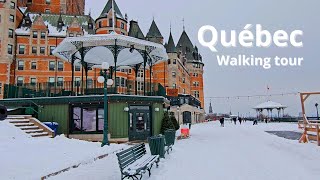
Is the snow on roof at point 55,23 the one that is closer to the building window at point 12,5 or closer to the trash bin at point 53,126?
the building window at point 12,5

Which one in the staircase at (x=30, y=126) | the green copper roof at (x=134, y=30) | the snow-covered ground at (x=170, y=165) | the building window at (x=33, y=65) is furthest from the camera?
the green copper roof at (x=134, y=30)

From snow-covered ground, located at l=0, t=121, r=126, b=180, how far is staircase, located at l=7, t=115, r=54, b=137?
0.98 metres

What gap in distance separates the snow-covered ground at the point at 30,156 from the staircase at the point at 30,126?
98 cm

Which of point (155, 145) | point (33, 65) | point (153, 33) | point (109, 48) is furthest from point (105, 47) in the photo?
point (153, 33)

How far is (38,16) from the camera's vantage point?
55.5 metres

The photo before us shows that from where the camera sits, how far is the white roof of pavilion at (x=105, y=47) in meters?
20.5

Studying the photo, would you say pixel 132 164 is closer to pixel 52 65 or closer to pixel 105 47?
pixel 105 47

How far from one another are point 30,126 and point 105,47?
8001 mm

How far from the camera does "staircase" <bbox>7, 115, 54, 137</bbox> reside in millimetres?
17781

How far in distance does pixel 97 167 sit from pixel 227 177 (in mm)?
4495

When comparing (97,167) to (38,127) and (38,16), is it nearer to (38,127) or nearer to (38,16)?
(38,127)

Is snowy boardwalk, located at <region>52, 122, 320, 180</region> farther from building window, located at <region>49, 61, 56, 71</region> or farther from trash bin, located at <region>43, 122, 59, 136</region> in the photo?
building window, located at <region>49, 61, 56, 71</region>

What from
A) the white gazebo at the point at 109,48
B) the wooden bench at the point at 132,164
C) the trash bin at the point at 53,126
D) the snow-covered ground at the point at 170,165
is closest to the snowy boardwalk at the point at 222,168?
the snow-covered ground at the point at 170,165

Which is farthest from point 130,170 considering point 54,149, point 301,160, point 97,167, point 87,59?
point 87,59
